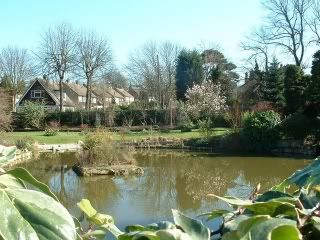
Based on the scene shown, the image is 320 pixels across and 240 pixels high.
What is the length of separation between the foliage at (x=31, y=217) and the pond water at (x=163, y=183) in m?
7.30

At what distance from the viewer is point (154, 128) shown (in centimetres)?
3031

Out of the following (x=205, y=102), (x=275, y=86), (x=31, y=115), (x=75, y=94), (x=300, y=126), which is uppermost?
(x=75, y=94)

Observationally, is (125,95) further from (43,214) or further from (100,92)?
(43,214)

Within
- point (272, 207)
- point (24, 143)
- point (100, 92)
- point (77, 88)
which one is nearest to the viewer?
point (272, 207)

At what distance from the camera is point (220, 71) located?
36.8 m

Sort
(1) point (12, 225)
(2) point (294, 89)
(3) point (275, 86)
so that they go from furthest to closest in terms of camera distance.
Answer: (3) point (275, 86)
(2) point (294, 89)
(1) point (12, 225)

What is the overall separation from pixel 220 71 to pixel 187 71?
3039 millimetres

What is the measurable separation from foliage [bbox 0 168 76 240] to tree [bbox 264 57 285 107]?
28.5m

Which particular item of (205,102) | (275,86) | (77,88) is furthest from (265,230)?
(77,88)

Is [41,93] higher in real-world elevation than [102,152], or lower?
higher

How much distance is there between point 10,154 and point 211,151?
21.0 m

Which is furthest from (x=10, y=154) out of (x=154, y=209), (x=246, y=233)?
(x=154, y=209)

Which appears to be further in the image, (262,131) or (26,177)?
(262,131)

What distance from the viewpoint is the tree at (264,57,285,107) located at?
29156mm
